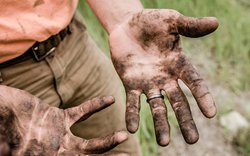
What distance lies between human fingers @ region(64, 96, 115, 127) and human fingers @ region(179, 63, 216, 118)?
0.21m

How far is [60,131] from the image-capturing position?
130 cm

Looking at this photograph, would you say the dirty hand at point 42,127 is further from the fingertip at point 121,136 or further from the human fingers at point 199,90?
the human fingers at point 199,90

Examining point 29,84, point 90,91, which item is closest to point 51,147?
point 29,84

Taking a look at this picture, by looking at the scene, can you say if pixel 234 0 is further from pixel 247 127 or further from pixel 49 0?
pixel 49 0

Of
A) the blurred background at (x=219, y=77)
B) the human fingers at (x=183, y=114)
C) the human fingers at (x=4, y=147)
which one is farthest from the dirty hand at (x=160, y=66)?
the blurred background at (x=219, y=77)

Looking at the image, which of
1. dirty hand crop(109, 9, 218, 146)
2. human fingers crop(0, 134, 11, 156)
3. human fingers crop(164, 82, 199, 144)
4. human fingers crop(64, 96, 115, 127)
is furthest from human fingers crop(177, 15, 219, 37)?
human fingers crop(0, 134, 11, 156)

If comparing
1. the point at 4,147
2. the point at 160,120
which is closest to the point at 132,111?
the point at 160,120

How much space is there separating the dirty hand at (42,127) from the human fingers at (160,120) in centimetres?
11

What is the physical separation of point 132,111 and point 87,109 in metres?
0.12

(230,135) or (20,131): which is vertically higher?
(20,131)

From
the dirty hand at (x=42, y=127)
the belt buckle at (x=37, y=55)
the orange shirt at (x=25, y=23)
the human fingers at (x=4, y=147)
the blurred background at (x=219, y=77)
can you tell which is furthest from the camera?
the blurred background at (x=219, y=77)

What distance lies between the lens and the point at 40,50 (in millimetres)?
1467

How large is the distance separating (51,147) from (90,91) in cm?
41

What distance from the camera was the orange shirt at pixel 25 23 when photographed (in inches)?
53.1
